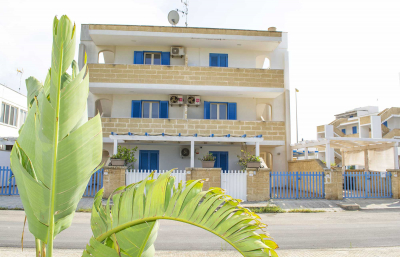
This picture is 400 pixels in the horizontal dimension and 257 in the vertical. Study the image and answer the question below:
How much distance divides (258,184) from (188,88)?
673 cm

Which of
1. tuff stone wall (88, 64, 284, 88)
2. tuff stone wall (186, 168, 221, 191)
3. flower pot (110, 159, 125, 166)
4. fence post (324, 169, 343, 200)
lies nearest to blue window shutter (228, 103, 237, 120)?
tuff stone wall (88, 64, 284, 88)

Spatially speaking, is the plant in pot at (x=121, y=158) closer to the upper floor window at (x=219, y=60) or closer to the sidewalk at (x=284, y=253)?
the sidewalk at (x=284, y=253)

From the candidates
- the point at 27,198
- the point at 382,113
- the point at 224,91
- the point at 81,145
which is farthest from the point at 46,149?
the point at 382,113

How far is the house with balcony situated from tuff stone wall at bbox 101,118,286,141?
55mm

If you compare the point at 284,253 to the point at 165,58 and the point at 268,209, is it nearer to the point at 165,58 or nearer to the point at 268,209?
the point at 268,209

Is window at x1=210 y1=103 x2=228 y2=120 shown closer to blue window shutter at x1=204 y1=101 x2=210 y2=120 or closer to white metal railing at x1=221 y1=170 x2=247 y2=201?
blue window shutter at x1=204 y1=101 x2=210 y2=120

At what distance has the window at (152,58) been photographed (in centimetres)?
1903

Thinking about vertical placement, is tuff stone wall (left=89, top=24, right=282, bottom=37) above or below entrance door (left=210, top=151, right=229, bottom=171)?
above

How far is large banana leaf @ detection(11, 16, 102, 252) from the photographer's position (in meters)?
1.97

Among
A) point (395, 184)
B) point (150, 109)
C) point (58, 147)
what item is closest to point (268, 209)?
point (395, 184)

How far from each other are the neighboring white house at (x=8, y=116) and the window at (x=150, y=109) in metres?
8.02

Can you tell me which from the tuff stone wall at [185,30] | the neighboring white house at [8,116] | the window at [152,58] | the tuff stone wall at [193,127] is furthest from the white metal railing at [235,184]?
the neighboring white house at [8,116]

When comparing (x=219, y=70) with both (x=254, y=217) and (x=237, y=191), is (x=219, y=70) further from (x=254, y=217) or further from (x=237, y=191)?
(x=254, y=217)

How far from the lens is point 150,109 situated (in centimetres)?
1875
